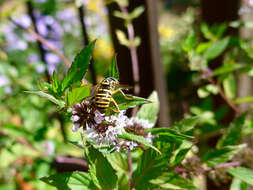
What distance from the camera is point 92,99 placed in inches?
16.0

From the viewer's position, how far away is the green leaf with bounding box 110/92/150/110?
14.6 inches

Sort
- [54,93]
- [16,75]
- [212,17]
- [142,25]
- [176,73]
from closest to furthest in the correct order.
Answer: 1. [54,93]
2. [142,25]
3. [212,17]
4. [16,75]
5. [176,73]

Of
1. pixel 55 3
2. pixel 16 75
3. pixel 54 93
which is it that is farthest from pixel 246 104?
pixel 55 3

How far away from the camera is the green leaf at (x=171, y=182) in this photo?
462mm

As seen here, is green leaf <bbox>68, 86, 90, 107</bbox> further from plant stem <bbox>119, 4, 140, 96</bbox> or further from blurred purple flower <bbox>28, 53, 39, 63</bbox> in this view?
blurred purple flower <bbox>28, 53, 39, 63</bbox>

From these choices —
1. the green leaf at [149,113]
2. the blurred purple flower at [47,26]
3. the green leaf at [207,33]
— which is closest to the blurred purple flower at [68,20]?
the blurred purple flower at [47,26]

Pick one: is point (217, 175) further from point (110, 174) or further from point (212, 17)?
point (212, 17)

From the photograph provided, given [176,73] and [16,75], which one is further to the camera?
[176,73]

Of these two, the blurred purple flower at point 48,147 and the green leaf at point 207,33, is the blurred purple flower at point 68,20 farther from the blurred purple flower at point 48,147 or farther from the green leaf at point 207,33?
the green leaf at point 207,33

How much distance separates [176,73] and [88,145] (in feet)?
6.31

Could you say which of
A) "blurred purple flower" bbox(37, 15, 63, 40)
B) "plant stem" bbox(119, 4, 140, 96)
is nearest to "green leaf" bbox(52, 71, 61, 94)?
"plant stem" bbox(119, 4, 140, 96)

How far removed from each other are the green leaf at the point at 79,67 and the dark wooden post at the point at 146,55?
1.75ft

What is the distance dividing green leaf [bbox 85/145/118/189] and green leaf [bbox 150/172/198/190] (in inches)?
3.4

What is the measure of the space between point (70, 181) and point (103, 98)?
14 centimetres
